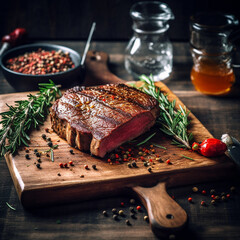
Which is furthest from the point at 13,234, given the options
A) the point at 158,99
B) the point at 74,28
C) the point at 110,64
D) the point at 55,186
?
the point at 74,28

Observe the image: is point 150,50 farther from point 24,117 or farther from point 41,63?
point 24,117

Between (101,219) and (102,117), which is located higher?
(102,117)

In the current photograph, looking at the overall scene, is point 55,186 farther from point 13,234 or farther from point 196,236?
point 196,236

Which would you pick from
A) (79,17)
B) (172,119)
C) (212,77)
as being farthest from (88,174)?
(79,17)

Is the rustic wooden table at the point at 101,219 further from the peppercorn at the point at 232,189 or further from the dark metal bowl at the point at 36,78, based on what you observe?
the dark metal bowl at the point at 36,78

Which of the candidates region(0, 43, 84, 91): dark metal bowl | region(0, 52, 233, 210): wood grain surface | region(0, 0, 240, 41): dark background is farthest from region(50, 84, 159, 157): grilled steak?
region(0, 0, 240, 41): dark background

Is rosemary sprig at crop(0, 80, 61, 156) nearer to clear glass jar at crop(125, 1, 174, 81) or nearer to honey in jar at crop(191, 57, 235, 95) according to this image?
clear glass jar at crop(125, 1, 174, 81)

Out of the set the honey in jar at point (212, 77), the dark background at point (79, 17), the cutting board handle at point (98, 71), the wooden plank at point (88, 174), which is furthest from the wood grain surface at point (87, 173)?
the dark background at point (79, 17)
